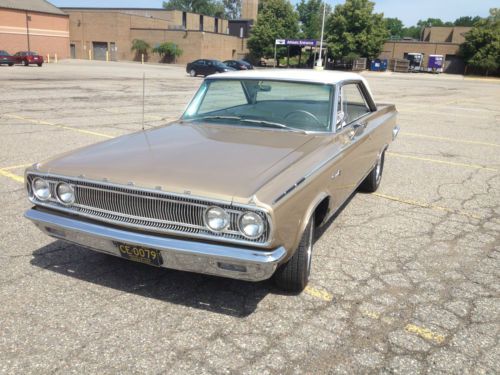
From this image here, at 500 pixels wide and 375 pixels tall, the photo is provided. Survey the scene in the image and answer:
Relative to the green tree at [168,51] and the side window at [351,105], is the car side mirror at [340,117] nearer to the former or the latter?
the side window at [351,105]

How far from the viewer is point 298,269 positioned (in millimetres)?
3318

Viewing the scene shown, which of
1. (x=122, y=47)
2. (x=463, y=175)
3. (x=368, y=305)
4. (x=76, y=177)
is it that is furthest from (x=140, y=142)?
(x=122, y=47)

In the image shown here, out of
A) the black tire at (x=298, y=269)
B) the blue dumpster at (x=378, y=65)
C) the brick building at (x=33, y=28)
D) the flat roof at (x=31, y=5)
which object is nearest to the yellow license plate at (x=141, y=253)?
the black tire at (x=298, y=269)

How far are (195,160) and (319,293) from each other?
1.35 meters

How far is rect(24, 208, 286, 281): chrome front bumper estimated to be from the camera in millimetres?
2801

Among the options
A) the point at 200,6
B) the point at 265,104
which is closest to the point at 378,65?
the point at 265,104

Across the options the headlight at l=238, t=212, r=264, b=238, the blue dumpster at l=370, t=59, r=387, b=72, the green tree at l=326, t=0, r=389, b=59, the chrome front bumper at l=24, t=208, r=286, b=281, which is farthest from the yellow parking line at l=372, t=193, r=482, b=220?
the blue dumpster at l=370, t=59, r=387, b=72

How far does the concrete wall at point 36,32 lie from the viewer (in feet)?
173

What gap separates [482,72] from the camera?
6425cm

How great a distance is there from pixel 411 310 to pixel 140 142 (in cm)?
247

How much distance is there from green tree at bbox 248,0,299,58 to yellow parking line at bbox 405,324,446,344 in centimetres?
7077

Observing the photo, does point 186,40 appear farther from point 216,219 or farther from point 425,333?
point 425,333

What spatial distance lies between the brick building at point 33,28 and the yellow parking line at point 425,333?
5926 cm

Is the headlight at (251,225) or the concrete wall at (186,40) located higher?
the concrete wall at (186,40)
